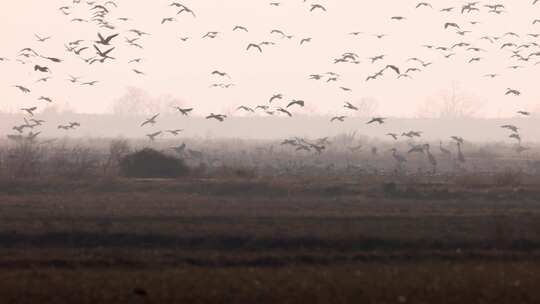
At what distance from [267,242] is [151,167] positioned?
80.7ft

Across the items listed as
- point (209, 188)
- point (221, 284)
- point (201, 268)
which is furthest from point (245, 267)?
point (209, 188)

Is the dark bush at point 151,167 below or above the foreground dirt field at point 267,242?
above

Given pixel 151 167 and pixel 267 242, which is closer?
pixel 267 242

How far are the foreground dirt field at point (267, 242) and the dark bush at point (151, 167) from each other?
18.7ft

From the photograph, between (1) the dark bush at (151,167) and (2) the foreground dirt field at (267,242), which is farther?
(1) the dark bush at (151,167)

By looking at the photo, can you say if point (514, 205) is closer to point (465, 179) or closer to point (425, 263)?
point (465, 179)

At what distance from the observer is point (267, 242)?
32.6 meters

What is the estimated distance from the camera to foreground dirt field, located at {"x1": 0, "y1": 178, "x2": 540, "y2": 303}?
23516mm

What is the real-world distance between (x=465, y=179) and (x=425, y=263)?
2291 centimetres

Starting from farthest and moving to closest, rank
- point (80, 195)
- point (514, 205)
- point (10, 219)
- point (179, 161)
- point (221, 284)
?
point (179, 161) → point (80, 195) → point (514, 205) → point (10, 219) → point (221, 284)

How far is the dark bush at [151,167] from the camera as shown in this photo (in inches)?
2210

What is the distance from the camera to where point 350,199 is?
45.1 meters

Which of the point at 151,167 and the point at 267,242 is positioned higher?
the point at 151,167

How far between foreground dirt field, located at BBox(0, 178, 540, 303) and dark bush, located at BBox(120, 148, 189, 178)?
18.7 feet
